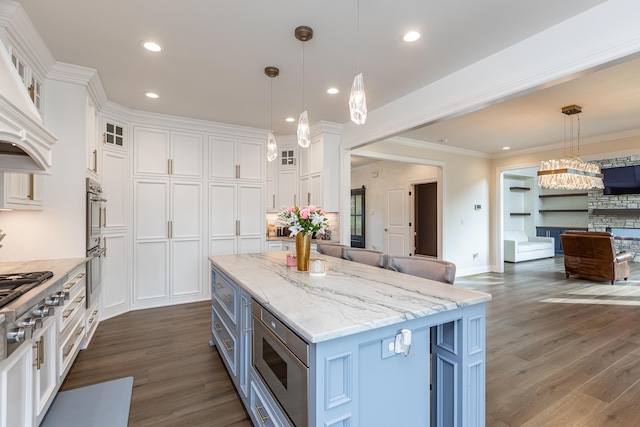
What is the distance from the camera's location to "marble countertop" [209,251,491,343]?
119 centimetres

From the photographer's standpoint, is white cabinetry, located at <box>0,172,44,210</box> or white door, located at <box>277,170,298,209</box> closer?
white cabinetry, located at <box>0,172,44,210</box>

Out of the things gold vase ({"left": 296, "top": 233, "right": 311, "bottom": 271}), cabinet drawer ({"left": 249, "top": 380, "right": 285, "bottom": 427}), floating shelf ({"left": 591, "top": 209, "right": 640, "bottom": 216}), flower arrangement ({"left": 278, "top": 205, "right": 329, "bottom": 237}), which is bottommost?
cabinet drawer ({"left": 249, "top": 380, "right": 285, "bottom": 427})

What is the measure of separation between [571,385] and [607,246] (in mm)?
4827

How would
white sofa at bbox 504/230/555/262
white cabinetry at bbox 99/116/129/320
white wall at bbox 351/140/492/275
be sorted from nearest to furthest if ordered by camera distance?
white cabinetry at bbox 99/116/129/320, white wall at bbox 351/140/492/275, white sofa at bbox 504/230/555/262

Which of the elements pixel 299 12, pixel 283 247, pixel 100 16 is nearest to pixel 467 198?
pixel 283 247

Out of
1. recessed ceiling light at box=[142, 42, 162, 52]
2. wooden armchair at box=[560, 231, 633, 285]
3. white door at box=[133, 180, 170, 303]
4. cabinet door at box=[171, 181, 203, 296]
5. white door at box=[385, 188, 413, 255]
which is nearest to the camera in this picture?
recessed ceiling light at box=[142, 42, 162, 52]

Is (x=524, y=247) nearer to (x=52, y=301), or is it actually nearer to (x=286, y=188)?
(x=286, y=188)

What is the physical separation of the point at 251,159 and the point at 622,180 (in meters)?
9.40

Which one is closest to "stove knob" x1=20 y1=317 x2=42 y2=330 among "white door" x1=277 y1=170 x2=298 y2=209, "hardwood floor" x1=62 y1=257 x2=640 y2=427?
"hardwood floor" x1=62 y1=257 x2=640 y2=427

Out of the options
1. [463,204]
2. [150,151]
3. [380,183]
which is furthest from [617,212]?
[150,151]

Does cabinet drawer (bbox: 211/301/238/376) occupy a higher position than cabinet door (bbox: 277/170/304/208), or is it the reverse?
cabinet door (bbox: 277/170/304/208)

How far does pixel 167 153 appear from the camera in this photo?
4.41 m

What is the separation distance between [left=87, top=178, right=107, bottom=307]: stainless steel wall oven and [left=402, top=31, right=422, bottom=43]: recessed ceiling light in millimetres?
3305

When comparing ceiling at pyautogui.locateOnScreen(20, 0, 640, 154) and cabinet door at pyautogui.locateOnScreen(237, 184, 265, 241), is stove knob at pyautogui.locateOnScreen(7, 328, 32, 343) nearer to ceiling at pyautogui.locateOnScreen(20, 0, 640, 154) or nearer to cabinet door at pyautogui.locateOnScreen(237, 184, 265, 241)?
ceiling at pyautogui.locateOnScreen(20, 0, 640, 154)
